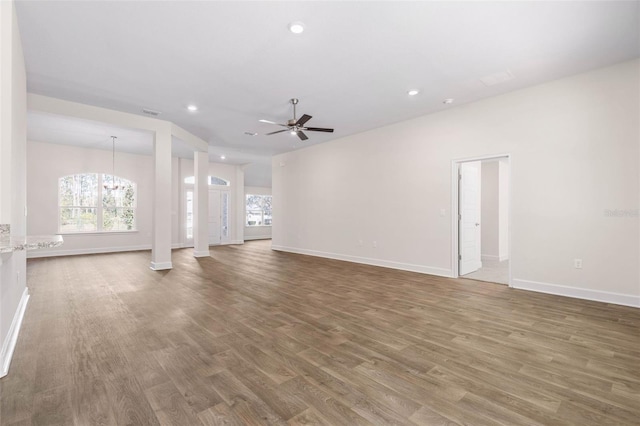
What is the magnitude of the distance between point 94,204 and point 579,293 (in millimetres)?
11308

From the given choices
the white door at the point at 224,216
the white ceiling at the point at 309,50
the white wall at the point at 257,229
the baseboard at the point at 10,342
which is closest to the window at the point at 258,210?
the white wall at the point at 257,229

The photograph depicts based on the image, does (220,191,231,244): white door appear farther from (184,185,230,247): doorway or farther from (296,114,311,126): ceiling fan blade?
(296,114,311,126): ceiling fan blade

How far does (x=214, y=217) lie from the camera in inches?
430

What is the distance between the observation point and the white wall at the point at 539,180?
12.3 ft

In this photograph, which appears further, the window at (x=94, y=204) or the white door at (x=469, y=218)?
the window at (x=94, y=204)

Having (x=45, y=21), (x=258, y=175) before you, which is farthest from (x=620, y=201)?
(x=258, y=175)

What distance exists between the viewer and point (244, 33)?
3090 millimetres

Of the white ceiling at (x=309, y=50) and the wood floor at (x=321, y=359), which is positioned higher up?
the white ceiling at (x=309, y=50)

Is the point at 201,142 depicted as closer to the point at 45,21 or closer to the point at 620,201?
the point at 45,21

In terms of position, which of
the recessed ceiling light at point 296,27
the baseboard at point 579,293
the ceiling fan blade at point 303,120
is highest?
the recessed ceiling light at point 296,27

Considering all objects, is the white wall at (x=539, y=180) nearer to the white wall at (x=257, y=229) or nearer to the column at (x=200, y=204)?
the column at (x=200, y=204)

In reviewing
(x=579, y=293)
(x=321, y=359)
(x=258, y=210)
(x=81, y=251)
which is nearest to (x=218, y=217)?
(x=258, y=210)

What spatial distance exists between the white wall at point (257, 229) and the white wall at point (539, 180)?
7188 mm

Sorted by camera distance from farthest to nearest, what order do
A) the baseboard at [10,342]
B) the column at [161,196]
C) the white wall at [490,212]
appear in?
the white wall at [490,212] < the column at [161,196] < the baseboard at [10,342]
